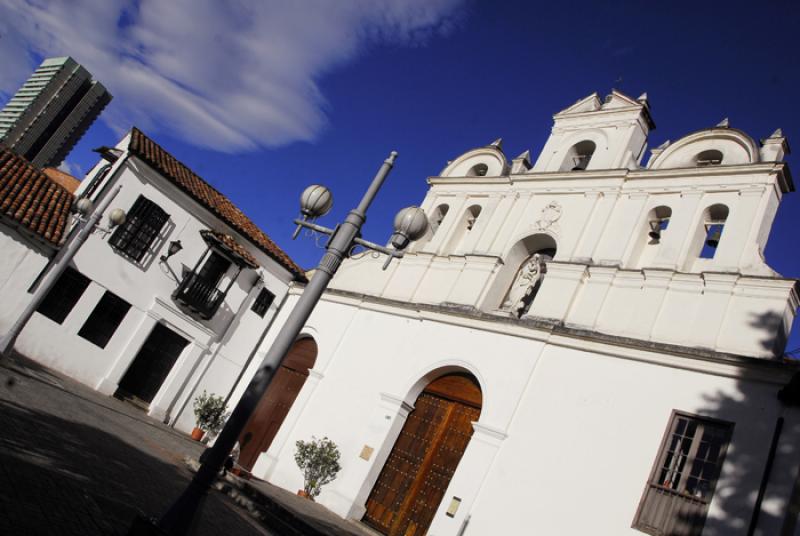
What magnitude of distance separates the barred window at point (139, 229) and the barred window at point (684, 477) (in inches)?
652

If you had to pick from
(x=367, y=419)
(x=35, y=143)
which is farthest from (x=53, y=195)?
(x=35, y=143)

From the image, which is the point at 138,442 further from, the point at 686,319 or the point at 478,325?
the point at 686,319

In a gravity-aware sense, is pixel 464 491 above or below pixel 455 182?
below

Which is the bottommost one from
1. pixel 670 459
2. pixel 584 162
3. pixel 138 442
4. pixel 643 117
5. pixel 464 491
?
pixel 138 442

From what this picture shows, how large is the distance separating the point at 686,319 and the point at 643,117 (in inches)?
288

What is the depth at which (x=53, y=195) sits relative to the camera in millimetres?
18344

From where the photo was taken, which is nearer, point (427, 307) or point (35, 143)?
point (427, 307)

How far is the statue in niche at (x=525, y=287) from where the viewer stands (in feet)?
48.5

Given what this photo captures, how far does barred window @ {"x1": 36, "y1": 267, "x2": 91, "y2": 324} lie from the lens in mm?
16828

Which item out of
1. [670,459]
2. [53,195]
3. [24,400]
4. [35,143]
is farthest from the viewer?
[35,143]

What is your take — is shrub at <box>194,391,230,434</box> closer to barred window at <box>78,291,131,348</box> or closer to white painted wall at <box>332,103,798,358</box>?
barred window at <box>78,291,131,348</box>

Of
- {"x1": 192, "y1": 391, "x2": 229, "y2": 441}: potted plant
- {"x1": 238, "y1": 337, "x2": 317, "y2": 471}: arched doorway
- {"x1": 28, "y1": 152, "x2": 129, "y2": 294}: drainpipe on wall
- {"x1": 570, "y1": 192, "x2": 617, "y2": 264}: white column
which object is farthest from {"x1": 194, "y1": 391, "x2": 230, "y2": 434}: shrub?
{"x1": 570, "y1": 192, "x2": 617, "y2": 264}: white column

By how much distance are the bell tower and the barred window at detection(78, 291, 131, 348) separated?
47.3ft

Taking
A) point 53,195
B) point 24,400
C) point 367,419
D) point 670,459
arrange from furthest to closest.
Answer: point 53,195 → point 367,419 → point 670,459 → point 24,400
